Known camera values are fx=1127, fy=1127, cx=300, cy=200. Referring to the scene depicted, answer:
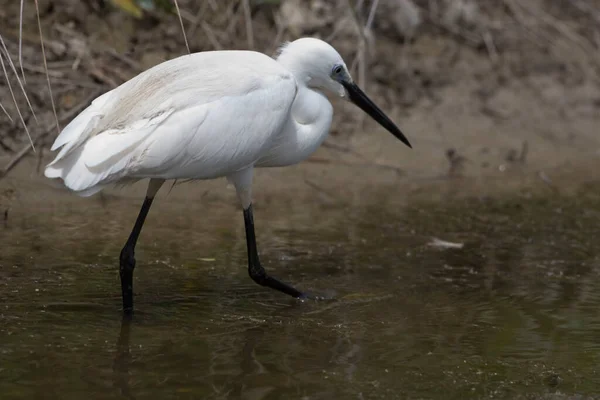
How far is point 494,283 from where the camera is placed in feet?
17.8

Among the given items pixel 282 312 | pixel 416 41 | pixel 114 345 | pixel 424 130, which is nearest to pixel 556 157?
pixel 424 130

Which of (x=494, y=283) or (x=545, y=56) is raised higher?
(x=545, y=56)

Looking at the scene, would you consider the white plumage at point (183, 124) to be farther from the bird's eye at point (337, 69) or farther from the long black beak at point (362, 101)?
the long black beak at point (362, 101)

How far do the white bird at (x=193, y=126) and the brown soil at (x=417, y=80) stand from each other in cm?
188

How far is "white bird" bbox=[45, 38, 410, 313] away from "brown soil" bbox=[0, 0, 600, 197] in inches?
74.0

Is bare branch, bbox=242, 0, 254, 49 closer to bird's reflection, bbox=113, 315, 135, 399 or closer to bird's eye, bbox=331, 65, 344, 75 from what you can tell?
bird's eye, bbox=331, 65, 344, 75

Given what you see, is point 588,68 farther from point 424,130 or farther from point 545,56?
point 424,130

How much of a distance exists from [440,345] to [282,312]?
79 centimetres

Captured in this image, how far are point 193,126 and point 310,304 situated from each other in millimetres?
1018

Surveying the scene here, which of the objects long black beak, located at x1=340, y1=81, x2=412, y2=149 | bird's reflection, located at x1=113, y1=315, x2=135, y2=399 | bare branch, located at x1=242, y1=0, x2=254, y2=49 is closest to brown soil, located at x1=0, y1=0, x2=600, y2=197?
Answer: bare branch, located at x1=242, y1=0, x2=254, y2=49

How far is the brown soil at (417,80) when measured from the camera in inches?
291

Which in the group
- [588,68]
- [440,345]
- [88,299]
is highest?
[588,68]

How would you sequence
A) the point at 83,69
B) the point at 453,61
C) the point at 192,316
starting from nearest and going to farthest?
the point at 192,316, the point at 83,69, the point at 453,61

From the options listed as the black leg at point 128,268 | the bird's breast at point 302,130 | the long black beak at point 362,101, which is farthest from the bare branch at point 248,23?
the black leg at point 128,268
